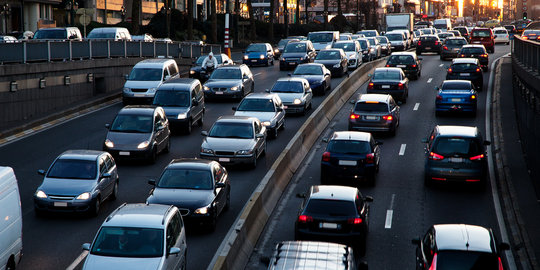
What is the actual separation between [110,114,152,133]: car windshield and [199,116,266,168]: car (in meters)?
2.04

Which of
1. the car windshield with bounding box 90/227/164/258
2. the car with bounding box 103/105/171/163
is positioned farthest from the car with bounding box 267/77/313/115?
the car windshield with bounding box 90/227/164/258

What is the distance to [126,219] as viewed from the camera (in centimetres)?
1459

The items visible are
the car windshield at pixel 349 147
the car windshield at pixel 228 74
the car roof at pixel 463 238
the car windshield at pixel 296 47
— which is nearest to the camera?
the car roof at pixel 463 238

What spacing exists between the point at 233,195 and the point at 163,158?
5136 millimetres

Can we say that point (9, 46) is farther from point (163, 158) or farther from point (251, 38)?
point (251, 38)

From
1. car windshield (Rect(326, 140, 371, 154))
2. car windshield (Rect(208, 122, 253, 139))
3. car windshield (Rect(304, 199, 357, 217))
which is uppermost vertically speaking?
car windshield (Rect(208, 122, 253, 139))

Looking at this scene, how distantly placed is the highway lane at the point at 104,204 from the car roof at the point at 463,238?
17.2ft

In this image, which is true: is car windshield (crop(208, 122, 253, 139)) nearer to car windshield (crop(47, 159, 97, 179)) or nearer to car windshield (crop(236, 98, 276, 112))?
car windshield (crop(236, 98, 276, 112))

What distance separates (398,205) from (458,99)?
1343 centimetres

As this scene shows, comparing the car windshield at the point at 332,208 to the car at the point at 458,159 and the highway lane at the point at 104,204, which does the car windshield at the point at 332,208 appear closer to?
the highway lane at the point at 104,204

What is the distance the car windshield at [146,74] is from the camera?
3580cm

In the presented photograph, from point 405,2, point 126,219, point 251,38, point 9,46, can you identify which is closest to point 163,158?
point 9,46

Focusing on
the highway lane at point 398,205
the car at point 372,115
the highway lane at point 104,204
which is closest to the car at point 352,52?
the highway lane at point 104,204

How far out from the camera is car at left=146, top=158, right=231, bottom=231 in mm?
18125
